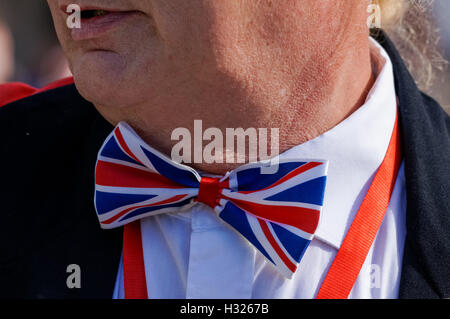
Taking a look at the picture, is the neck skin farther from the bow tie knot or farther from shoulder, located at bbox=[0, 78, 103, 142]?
shoulder, located at bbox=[0, 78, 103, 142]

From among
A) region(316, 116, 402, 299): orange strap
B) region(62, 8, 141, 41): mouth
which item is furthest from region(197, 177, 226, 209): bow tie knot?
region(62, 8, 141, 41): mouth

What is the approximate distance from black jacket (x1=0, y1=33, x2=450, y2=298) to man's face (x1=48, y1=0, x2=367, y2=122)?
35 centimetres

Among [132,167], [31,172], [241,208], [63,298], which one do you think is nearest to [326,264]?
[241,208]

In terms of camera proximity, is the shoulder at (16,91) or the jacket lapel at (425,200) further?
the shoulder at (16,91)

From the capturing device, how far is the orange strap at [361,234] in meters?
1.40

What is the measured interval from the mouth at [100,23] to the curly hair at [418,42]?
1.04 metres

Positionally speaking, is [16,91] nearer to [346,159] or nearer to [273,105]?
[273,105]

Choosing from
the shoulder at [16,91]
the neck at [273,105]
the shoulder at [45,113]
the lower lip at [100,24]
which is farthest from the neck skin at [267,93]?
the shoulder at [16,91]

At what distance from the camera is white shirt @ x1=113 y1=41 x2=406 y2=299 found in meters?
1.43

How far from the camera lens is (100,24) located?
4.47 feet

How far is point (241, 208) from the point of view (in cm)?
145

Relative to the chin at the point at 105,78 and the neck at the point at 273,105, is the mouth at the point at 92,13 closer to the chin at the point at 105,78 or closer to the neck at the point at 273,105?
the chin at the point at 105,78

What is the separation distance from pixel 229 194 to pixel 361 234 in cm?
35

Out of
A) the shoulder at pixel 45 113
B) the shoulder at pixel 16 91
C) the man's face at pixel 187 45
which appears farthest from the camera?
the shoulder at pixel 16 91
